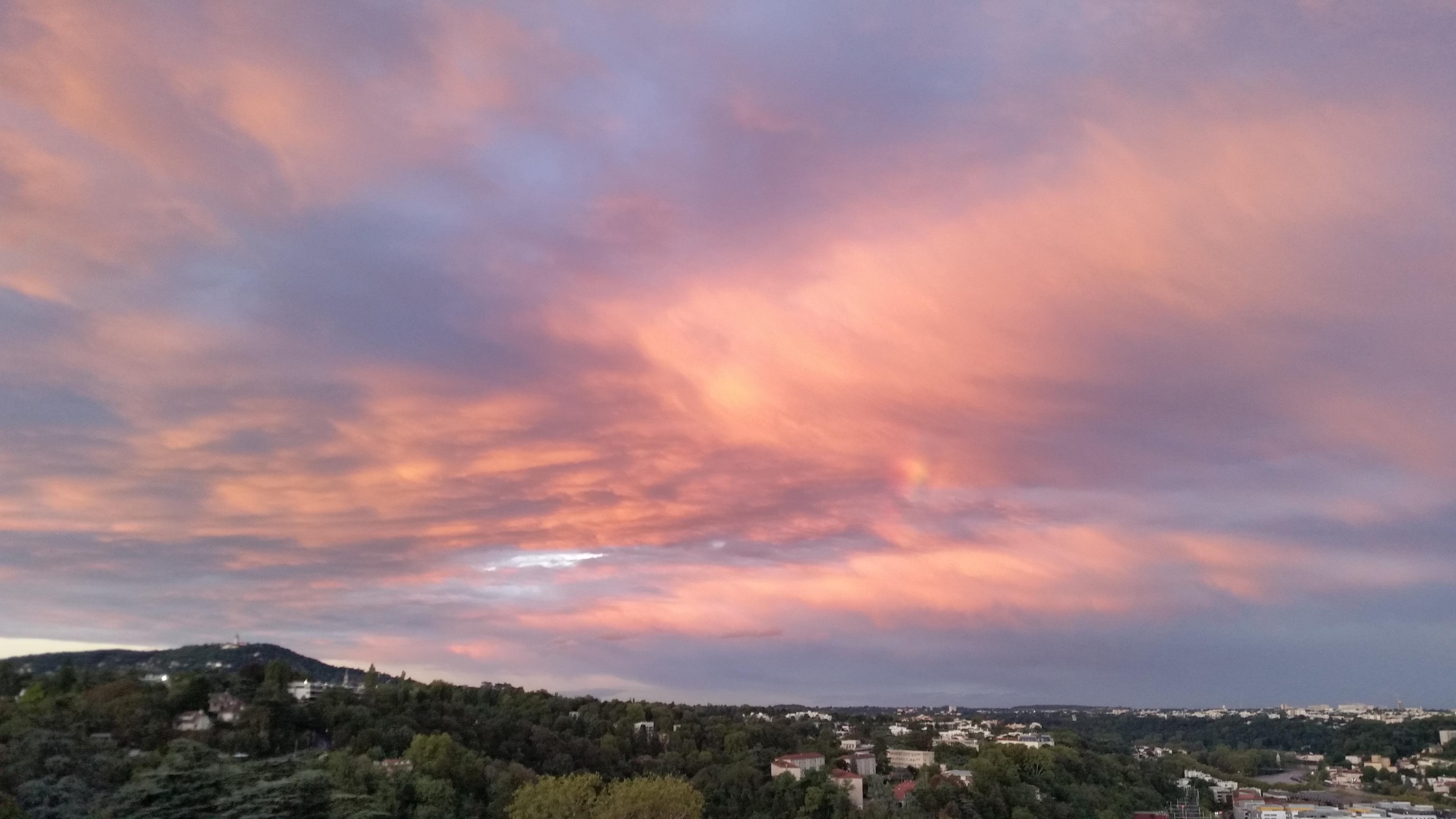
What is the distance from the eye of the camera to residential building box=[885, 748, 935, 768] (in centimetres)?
9188

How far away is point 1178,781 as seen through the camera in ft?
309

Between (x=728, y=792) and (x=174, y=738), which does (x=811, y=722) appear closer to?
(x=728, y=792)

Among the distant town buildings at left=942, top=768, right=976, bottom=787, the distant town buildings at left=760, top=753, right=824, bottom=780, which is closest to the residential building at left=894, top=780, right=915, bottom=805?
the distant town buildings at left=942, top=768, right=976, bottom=787

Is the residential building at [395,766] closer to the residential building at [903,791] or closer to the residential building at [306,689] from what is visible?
the residential building at [306,689]

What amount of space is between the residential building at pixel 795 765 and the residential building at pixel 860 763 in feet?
14.8

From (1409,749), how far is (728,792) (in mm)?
110303

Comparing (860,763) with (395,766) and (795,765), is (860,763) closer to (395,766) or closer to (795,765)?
(795,765)

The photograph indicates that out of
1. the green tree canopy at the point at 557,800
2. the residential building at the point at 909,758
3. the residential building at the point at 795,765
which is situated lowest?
the residential building at the point at 909,758

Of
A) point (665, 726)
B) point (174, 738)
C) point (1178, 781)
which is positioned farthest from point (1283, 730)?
point (174, 738)

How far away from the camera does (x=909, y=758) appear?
94250 mm

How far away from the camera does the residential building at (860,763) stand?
8175cm

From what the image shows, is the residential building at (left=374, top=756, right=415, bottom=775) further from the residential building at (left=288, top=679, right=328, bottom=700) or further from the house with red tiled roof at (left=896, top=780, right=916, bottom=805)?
the house with red tiled roof at (left=896, top=780, right=916, bottom=805)

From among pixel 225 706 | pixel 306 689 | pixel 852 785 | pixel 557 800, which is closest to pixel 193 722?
pixel 225 706

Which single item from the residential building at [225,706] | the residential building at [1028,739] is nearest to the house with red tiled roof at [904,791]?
the residential building at [1028,739]
